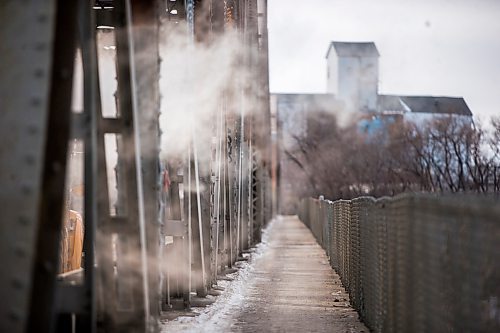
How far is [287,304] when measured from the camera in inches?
433

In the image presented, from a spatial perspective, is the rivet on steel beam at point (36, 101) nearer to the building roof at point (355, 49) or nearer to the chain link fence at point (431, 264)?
the chain link fence at point (431, 264)

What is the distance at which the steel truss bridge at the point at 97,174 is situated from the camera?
393 centimetres

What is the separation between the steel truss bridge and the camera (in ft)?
12.9

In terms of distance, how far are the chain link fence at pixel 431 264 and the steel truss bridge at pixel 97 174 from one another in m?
1.91

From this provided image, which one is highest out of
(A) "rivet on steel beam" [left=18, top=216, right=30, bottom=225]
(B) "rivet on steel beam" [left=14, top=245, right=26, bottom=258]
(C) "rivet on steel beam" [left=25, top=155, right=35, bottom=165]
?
(C) "rivet on steel beam" [left=25, top=155, right=35, bottom=165]

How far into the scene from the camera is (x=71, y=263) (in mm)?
11133

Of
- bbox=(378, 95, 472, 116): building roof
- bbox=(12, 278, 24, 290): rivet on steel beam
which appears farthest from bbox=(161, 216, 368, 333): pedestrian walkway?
bbox=(378, 95, 472, 116): building roof

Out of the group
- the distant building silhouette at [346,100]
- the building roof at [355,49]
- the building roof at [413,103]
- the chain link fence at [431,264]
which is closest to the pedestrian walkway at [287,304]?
the chain link fence at [431,264]

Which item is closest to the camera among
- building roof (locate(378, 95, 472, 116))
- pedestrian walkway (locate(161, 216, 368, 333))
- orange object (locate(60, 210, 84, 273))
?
pedestrian walkway (locate(161, 216, 368, 333))

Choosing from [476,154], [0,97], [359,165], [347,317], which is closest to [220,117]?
[347,317]

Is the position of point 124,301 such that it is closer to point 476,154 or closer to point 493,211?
point 493,211

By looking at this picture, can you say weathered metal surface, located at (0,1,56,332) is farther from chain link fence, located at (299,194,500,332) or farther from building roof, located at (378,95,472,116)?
building roof, located at (378,95,472,116)

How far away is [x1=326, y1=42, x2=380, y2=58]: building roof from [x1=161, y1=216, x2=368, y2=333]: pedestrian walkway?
292 feet

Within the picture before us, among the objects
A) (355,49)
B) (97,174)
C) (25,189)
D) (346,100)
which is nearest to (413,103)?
(355,49)
